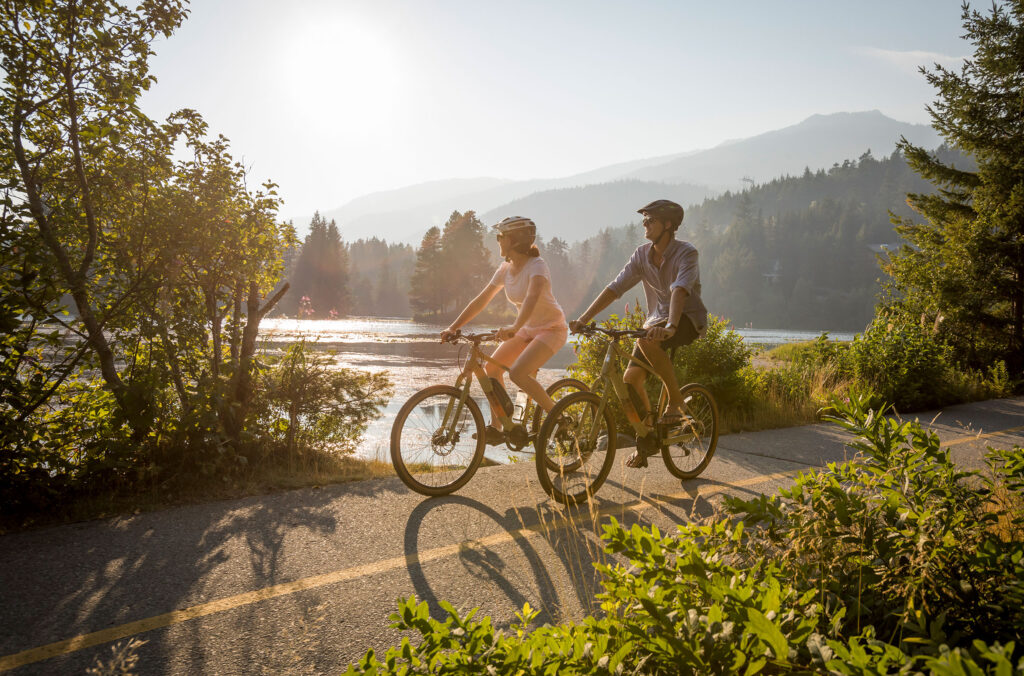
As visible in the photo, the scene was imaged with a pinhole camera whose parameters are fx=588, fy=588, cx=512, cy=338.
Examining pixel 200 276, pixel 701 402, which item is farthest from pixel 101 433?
pixel 701 402

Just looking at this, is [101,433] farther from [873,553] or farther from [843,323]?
[843,323]

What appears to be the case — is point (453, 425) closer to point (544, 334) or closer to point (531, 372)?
point (531, 372)

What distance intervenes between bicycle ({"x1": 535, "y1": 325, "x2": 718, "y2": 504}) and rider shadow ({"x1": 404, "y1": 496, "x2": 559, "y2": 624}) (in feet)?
2.64

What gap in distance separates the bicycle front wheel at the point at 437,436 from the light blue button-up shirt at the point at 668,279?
1765 mm

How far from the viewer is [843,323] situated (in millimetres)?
133125

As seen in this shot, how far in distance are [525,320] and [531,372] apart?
0.47 metres

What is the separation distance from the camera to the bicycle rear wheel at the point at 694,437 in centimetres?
552

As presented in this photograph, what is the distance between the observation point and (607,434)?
5.08 metres

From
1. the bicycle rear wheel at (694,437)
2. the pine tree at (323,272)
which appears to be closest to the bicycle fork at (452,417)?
the bicycle rear wheel at (694,437)

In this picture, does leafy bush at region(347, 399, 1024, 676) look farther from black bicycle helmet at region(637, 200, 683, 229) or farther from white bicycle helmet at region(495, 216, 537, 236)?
white bicycle helmet at region(495, 216, 537, 236)

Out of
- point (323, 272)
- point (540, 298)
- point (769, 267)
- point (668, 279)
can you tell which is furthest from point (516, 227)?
point (769, 267)

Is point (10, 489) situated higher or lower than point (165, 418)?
lower

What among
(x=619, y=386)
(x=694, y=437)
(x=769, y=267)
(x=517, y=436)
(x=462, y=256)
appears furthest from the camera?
(x=769, y=267)

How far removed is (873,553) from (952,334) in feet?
48.3
